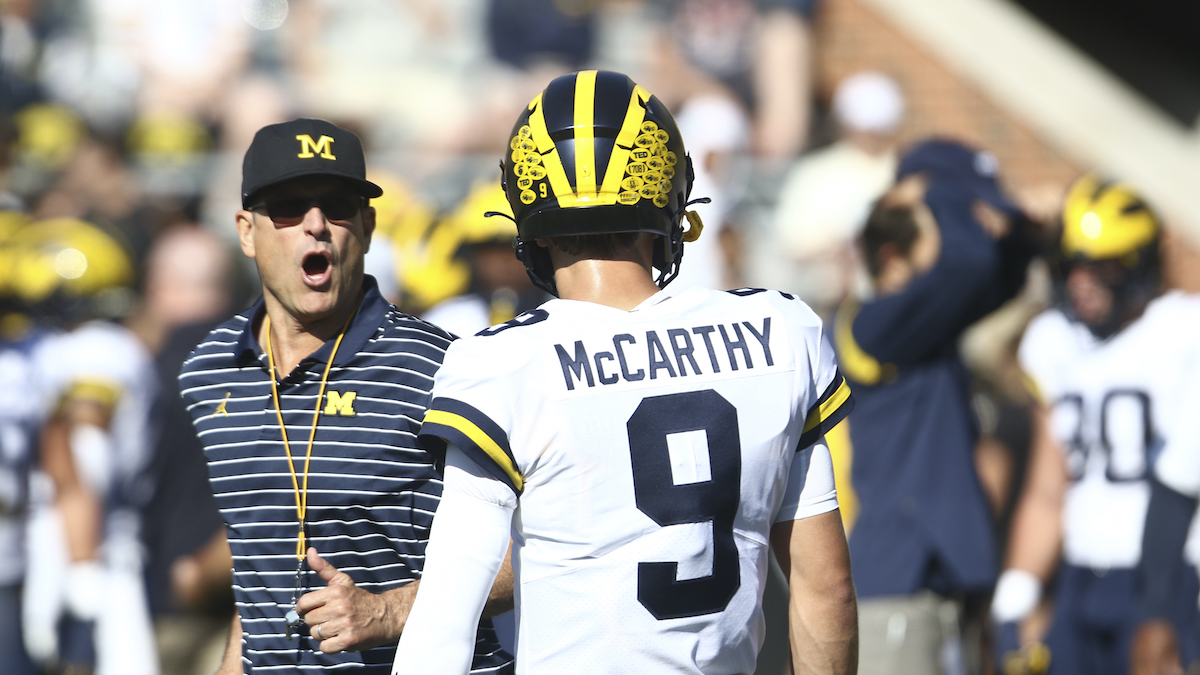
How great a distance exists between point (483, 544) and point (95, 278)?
4.86m

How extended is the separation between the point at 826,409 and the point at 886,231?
3.37 metres

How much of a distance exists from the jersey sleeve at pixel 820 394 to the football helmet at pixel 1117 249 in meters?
4.22

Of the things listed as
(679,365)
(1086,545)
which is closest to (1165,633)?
(1086,545)

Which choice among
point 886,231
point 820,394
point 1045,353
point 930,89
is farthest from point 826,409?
point 930,89

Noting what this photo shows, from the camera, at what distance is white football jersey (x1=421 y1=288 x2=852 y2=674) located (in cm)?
234

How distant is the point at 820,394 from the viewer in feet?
8.29

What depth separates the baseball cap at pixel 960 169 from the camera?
5656mm

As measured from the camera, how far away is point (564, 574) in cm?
238

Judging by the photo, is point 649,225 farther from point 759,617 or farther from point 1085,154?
point 1085,154

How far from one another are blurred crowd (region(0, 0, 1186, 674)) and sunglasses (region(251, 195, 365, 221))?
7.19 feet

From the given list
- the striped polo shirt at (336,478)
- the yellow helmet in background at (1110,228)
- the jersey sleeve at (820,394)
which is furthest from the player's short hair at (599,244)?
the yellow helmet in background at (1110,228)

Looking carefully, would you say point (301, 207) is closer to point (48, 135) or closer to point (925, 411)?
point (925, 411)

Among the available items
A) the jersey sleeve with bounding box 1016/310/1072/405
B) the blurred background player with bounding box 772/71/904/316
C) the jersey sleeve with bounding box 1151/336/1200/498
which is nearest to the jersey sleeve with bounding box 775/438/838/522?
the jersey sleeve with bounding box 1151/336/1200/498

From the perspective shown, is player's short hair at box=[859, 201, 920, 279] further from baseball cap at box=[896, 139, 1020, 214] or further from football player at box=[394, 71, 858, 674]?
football player at box=[394, 71, 858, 674]
